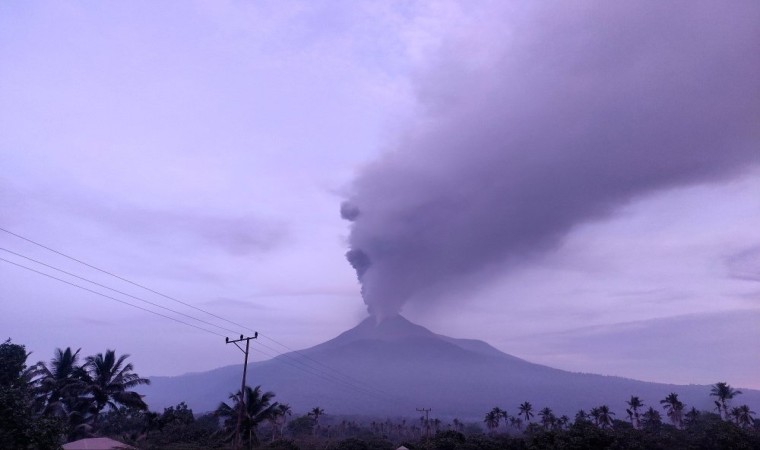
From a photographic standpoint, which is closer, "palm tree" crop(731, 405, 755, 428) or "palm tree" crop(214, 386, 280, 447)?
"palm tree" crop(214, 386, 280, 447)

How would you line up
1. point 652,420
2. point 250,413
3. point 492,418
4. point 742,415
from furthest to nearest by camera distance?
point 492,418, point 652,420, point 742,415, point 250,413

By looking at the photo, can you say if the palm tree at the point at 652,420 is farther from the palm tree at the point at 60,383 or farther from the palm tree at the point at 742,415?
the palm tree at the point at 60,383

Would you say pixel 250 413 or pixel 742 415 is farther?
pixel 742 415

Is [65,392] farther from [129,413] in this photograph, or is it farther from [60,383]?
[129,413]

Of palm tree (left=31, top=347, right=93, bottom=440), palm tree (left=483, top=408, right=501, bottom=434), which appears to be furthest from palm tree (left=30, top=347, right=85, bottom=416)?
palm tree (left=483, top=408, right=501, bottom=434)

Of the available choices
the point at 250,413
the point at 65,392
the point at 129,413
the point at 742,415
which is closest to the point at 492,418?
the point at 742,415

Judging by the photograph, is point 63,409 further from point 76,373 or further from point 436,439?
point 436,439

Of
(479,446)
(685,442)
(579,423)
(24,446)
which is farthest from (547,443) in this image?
(24,446)

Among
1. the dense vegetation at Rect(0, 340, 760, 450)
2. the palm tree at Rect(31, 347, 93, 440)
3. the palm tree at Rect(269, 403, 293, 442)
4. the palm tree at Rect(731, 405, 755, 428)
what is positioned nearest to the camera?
the dense vegetation at Rect(0, 340, 760, 450)

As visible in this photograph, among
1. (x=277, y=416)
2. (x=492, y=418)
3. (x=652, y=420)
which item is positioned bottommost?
(x=492, y=418)

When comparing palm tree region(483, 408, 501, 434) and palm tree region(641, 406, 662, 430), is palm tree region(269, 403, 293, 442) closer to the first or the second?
palm tree region(483, 408, 501, 434)

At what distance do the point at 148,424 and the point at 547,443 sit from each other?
4334cm

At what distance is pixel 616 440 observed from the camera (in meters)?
47.5

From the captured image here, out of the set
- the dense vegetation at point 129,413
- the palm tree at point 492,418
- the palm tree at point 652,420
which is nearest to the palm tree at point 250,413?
the dense vegetation at point 129,413
